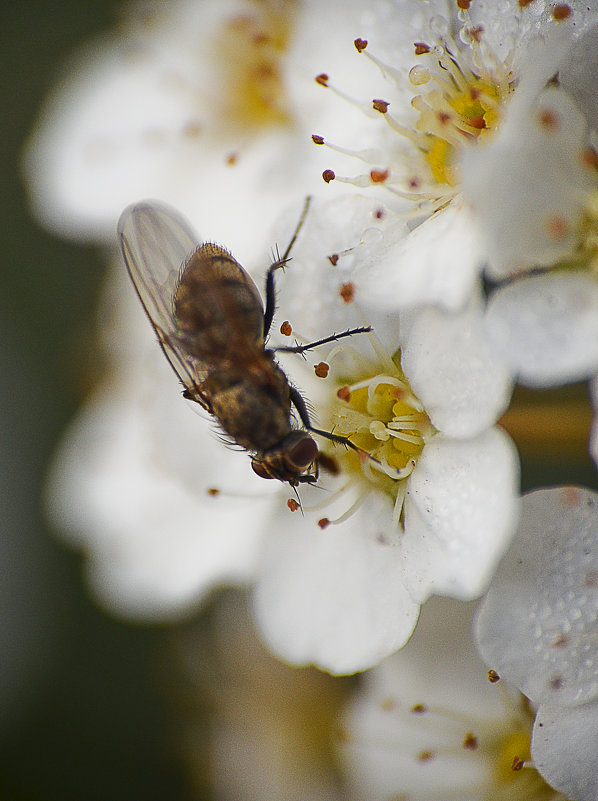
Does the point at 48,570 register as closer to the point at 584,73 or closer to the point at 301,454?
the point at 301,454

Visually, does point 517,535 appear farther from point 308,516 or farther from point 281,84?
point 281,84

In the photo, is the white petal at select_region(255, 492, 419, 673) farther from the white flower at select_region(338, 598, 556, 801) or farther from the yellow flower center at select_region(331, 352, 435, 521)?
the white flower at select_region(338, 598, 556, 801)

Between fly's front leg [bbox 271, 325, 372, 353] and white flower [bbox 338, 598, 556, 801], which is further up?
fly's front leg [bbox 271, 325, 372, 353]

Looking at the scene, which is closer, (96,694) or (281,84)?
(281,84)

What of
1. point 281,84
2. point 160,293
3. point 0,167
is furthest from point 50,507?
point 0,167

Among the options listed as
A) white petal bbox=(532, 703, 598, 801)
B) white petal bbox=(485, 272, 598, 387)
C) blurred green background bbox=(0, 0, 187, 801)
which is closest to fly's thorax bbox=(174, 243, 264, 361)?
white petal bbox=(485, 272, 598, 387)

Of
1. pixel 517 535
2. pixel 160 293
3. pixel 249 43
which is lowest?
pixel 517 535

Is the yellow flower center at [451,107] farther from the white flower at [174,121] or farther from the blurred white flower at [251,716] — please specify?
the blurred white flower at [251,716]

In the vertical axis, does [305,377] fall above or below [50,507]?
above
